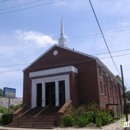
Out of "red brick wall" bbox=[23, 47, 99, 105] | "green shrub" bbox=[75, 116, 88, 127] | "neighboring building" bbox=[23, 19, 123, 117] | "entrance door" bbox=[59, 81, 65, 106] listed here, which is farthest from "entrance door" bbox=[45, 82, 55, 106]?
"green shrub" bbox=[75, 116, 88, 127]

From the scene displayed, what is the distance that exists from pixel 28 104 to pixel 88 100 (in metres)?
7.82

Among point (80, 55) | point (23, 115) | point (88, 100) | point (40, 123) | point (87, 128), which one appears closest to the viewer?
point (87, 128)

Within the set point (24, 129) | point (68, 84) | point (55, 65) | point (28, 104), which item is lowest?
point (24, 129)

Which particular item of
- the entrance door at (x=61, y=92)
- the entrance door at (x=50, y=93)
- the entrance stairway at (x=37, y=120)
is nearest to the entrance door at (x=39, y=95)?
the entrance door at (x=50, y=93)

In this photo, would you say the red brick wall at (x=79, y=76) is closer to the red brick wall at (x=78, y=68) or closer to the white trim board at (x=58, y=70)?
the red brick wall at (x=78, y=68)

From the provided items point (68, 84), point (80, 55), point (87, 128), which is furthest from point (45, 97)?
point (87, 128)

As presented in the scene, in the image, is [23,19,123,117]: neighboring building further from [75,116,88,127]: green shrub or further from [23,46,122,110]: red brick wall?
[75,116,88,127]: green shrub

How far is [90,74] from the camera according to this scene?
2484cm

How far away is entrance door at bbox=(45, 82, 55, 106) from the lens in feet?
81.6

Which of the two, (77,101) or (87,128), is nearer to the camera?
(87,128)

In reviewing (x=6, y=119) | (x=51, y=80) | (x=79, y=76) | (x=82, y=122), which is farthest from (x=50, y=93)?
(x=82, y=122)

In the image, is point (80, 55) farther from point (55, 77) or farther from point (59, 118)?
point (59, 118)

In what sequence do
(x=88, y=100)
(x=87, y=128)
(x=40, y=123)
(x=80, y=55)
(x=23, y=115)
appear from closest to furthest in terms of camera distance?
(x=87, y=128), (x=40, y=123), (x=23, y=115), (x=88, y=100), (x=80, y=55)

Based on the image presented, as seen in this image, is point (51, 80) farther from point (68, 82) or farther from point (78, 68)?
point (78, 68)
